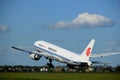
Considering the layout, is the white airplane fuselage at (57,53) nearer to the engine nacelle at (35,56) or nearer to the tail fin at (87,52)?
the tail fin at (87,52)

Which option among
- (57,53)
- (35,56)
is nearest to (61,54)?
(57,53)

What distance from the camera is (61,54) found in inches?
4294

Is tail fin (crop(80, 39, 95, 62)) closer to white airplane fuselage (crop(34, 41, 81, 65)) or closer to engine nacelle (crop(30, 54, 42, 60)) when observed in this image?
white airplane fuselage (crop(34, 41, 81, 65))

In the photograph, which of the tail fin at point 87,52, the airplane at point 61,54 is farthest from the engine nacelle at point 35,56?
the tail fin at point 87,52

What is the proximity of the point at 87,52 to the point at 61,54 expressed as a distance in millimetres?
7957

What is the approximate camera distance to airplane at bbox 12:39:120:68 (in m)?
103

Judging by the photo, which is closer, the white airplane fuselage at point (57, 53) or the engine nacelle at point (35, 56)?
the white airplane fuselage at point (57, 53)

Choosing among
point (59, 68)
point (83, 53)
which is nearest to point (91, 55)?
point (83, 53)

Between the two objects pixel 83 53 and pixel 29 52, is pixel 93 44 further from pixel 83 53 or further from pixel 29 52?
pixel 29 52

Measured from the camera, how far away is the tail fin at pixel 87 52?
4075 inches

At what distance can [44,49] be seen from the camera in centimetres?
11294

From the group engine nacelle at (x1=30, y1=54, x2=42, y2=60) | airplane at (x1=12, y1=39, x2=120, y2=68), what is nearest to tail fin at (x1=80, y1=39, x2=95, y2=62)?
airplane at (x1=12, y1=39, x2=120, y2=68)

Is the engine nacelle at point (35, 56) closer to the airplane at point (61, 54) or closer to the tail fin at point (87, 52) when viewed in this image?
the airplane at point (61, 54)

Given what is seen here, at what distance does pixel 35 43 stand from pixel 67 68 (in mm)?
16279
